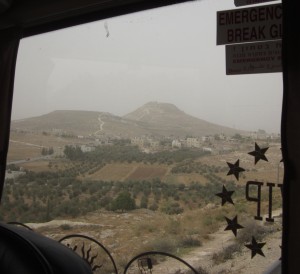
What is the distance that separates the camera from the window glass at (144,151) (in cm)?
177

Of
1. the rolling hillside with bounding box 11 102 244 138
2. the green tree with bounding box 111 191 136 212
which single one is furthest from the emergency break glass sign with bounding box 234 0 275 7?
the green tree with bounding box 111 191 136 212

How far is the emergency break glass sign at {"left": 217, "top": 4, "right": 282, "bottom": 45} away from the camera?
166cm

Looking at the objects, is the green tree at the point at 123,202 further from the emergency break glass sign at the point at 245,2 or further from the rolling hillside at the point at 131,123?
the emergency break glass sign at the point at 245,2

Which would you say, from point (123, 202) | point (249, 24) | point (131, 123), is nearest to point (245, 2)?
point (249, 24)

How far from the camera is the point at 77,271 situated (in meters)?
1.09

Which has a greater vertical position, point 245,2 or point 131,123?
point 245,2

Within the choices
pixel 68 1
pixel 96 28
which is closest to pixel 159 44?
pixel 96 28

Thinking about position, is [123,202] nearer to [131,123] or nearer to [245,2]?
[131,123]

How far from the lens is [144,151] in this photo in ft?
7.35

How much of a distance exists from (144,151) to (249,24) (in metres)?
0.97

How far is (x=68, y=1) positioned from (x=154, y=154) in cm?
114

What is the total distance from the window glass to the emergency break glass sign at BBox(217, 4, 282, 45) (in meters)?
0.07

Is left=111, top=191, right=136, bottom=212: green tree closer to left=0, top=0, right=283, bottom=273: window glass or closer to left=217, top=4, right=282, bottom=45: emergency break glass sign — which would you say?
left=0, top=0, right=283, bottom=273: window glass

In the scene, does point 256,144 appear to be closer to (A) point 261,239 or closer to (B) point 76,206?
(A) point 261,239
